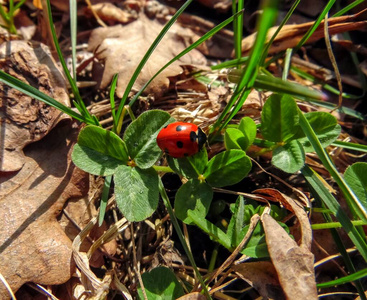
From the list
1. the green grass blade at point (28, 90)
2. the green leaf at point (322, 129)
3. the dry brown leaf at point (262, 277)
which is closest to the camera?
the dry brown leaf at point (262, 277)

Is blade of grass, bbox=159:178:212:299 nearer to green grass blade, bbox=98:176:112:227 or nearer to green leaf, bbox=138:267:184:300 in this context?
green leaf, bbox=138:267:184:300

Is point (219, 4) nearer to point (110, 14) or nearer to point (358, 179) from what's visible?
point (110, 14)

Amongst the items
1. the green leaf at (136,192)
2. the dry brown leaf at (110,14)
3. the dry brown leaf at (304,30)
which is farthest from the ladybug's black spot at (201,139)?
the dry brown leaf at (110,14)

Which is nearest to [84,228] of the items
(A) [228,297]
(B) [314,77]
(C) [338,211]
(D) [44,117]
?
(D) [44,117]

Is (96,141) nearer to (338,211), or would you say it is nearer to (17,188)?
(17,188)

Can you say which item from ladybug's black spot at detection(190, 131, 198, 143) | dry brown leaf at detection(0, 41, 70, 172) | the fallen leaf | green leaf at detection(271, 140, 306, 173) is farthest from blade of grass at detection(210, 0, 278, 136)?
dry brown leaf at detection(0, 41, 70, 172)

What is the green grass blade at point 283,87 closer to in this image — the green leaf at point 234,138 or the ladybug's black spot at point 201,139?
the green leaf at point 234,138
